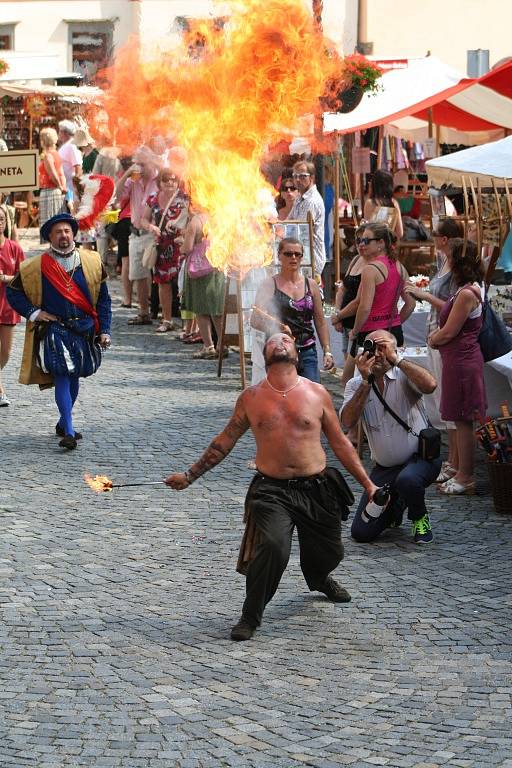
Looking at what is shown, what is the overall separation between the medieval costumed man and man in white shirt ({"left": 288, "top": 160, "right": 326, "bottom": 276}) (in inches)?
123

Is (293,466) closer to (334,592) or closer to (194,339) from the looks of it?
(334,592)

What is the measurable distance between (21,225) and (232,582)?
69.4ft

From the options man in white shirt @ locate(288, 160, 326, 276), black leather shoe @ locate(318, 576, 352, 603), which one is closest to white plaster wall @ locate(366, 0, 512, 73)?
man in white shirt @ locate(288, 160, 326, 276)

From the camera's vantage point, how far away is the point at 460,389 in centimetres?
960

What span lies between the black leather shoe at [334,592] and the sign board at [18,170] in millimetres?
6693

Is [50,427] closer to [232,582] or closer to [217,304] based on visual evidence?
[217,304]

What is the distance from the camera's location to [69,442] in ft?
36.2

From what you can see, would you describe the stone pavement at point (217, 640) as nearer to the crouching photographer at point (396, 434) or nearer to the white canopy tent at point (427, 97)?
the crouching photographer at point (396, 434)

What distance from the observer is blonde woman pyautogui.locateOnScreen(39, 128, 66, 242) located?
20469mm

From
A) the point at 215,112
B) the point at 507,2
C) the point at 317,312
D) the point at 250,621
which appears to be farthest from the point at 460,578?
the point at 507,2

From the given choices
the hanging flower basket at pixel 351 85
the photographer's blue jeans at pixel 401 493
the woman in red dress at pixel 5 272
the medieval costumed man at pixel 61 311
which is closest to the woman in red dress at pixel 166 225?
the hanging flower basket at pixel 351 85

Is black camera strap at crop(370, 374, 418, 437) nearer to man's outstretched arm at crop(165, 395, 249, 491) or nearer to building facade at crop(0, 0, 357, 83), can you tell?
man's outstretched arm at crop(165, 395, 249, 491)

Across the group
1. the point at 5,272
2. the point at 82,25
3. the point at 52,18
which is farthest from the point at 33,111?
the point at 5,272

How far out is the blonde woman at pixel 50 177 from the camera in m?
20.5
